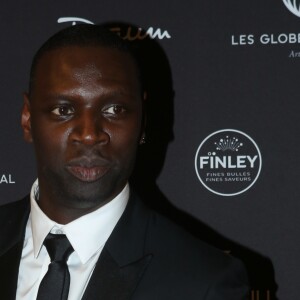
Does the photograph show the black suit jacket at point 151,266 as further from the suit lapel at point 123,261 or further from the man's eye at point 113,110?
the man's eye at point 113,110

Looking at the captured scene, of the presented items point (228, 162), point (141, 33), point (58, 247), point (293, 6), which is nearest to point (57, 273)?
point (58, 247)

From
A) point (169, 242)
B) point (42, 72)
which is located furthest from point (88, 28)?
point (169, 242)

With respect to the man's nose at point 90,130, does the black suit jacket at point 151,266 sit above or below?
below

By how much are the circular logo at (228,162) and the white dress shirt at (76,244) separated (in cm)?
92

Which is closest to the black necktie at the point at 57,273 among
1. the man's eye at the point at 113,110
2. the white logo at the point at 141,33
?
the man's eye at the point at 113,110

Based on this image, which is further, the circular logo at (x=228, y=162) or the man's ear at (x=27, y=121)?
the circular logo at (x=228, y=162)

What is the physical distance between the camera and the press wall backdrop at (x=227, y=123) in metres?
2.29

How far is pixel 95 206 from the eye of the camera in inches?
54.4

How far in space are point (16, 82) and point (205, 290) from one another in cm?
133

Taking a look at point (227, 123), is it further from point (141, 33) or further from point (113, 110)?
point (113, 110)

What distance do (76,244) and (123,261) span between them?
0.31 ft

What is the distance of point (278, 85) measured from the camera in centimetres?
232

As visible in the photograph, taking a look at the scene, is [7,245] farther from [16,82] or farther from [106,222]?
[16,82]

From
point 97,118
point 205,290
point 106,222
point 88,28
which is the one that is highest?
point 88,28
